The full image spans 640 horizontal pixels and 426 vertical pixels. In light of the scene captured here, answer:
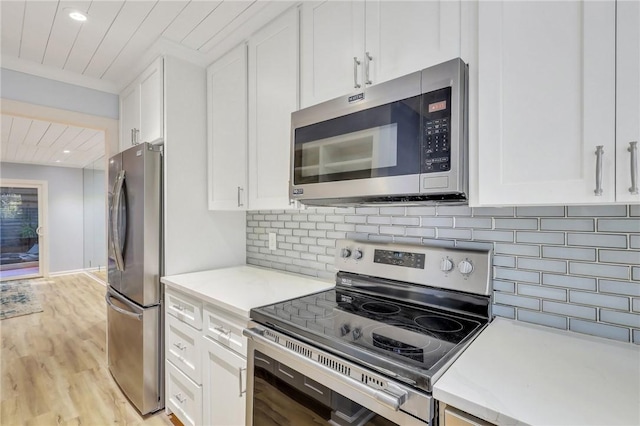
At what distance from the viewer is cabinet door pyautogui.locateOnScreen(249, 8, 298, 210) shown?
165cm

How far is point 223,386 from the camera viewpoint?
1.57 m

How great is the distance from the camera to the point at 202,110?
2.30 metres

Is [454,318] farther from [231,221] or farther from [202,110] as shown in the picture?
[202,110]

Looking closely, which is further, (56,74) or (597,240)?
(56,74)

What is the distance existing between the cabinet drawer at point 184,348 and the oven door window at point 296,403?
0.59 meters

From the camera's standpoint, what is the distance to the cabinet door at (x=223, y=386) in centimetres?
146

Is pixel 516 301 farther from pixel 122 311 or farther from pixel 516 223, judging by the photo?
pixel 122 311

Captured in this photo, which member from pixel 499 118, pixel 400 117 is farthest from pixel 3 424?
pixel 499 118

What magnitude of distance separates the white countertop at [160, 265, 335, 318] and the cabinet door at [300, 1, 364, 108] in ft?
3.16

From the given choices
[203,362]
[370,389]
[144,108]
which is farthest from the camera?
[144,108]

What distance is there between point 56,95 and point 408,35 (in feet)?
9.12

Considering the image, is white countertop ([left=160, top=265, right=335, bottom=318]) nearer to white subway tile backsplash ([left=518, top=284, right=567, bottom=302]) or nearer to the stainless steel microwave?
the stainless steel microwave

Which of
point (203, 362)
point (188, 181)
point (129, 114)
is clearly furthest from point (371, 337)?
point (129, 114)

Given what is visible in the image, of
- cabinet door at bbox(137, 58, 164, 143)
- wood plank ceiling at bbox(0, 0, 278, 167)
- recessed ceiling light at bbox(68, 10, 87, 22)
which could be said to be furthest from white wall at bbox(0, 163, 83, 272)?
recessed ceiling light at bbox(68, 10, 87, 22)
